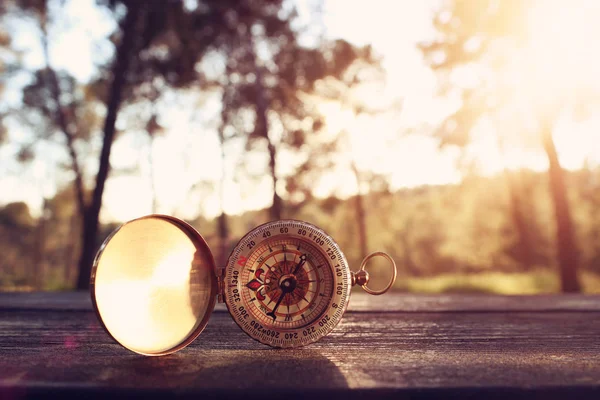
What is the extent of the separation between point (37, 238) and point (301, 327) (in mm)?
44063

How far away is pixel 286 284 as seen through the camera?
200 cm

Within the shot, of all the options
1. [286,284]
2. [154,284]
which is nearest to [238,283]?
[286,284]

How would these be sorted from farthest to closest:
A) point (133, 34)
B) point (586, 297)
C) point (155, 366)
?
1. point (133, 34)
2. point (586, 297)
3. point (155, 366)

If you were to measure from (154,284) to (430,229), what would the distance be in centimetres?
4912

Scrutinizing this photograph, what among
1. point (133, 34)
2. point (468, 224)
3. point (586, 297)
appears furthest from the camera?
point (468, 224)

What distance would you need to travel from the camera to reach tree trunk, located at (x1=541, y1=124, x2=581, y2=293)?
10.3 m

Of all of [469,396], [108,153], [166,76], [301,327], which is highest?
[166,76]

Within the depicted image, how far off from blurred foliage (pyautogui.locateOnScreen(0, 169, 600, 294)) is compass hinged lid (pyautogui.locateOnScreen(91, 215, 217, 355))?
1340 centimetres

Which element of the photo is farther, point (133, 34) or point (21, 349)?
point (133, 34)

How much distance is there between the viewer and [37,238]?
135 feet

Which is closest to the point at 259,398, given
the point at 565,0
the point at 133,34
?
the point at 133,34

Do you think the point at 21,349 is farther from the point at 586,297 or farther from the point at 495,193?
the point at 495,193

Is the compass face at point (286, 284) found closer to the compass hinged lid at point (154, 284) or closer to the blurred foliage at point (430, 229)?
the compass hinged lid at point (154, 284)

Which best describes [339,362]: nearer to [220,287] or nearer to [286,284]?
[286,284]
